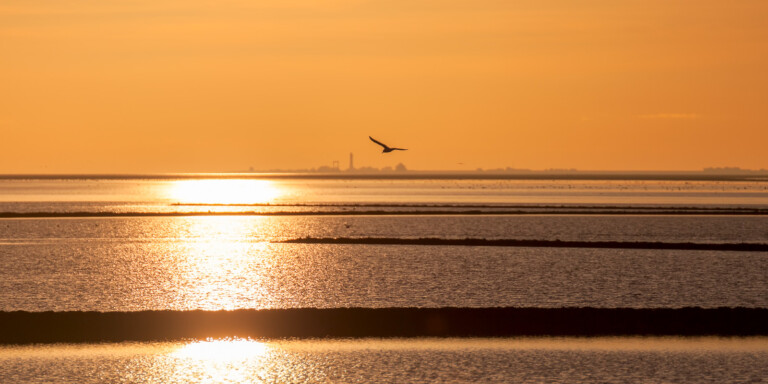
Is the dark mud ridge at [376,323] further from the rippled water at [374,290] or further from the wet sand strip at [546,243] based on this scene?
the wet sand strip at [546,243]

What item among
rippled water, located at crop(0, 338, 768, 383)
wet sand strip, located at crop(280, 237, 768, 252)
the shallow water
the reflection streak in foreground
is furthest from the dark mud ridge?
wet sand strip, located at crop(280, 237, 768, 252)

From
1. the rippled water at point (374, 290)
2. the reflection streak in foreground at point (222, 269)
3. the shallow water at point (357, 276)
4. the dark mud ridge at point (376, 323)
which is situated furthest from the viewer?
the reflection streak in foreground at point (222, 269)

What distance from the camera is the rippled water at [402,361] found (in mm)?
15797

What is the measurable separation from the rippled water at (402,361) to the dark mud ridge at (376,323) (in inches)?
32.7

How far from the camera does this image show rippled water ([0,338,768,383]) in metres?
15.8

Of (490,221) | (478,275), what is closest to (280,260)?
(478,275)

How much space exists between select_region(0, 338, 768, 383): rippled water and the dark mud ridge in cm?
83

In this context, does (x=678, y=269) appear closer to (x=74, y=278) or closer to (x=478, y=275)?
(x=478, y=275)

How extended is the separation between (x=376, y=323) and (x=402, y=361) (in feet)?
12.8

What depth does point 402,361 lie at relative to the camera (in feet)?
56.7

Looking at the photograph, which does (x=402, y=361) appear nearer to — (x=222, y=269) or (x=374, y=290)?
(x=374, y=290)

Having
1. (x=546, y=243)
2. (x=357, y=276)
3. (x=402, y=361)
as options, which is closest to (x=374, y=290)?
(x=357, y=276)

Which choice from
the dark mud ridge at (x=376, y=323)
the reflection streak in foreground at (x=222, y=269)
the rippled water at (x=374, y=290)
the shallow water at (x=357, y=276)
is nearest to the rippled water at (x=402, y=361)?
the rippled water at (x=374, y=290)

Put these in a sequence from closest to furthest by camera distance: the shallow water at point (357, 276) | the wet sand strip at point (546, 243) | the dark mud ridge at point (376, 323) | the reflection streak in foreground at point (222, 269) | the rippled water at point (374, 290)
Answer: the rippled water at point (374, 290) → the dark mud ridge at point (376, 323) → the shallow water at point (357, 276) → the reflection streak in foreground at point (222, 269) → the wet sand strip at point (546, 243)
